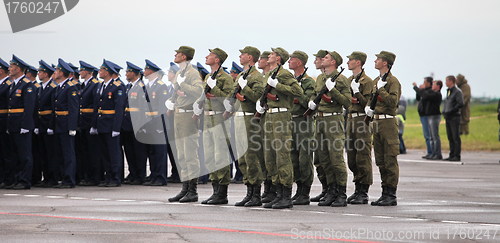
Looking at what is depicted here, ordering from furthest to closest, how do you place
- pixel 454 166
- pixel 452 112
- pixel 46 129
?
pixel 452 112
pixel 454 166
pixel 46 129

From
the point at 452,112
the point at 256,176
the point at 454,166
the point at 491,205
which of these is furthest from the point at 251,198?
the point at 452,112

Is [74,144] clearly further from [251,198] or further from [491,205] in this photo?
[491,205]

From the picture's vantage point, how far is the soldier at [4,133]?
55.3ft

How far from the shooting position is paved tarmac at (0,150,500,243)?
1059 cm

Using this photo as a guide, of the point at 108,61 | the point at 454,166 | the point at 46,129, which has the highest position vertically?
the point at 108,61

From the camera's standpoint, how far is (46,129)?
56.7 feet

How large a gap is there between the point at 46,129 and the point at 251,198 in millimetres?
4840

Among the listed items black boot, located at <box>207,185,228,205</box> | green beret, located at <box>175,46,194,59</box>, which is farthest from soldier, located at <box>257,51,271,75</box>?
black boot, located at <box>207,185,228,205</box>

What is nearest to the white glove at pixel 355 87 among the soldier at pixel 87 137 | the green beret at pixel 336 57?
the green beret at pixel 336 57

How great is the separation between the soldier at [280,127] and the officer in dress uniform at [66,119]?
4.65 metres

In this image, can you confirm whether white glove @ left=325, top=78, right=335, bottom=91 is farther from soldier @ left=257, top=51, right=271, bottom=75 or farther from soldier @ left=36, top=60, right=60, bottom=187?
soldier @ left=36, top=60, right=60, bottom=187

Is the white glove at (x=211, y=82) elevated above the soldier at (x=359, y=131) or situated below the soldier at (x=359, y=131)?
above

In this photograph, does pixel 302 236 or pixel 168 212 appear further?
pixel 168 212

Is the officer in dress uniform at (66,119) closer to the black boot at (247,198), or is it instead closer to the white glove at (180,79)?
the white glove at (180,79)
